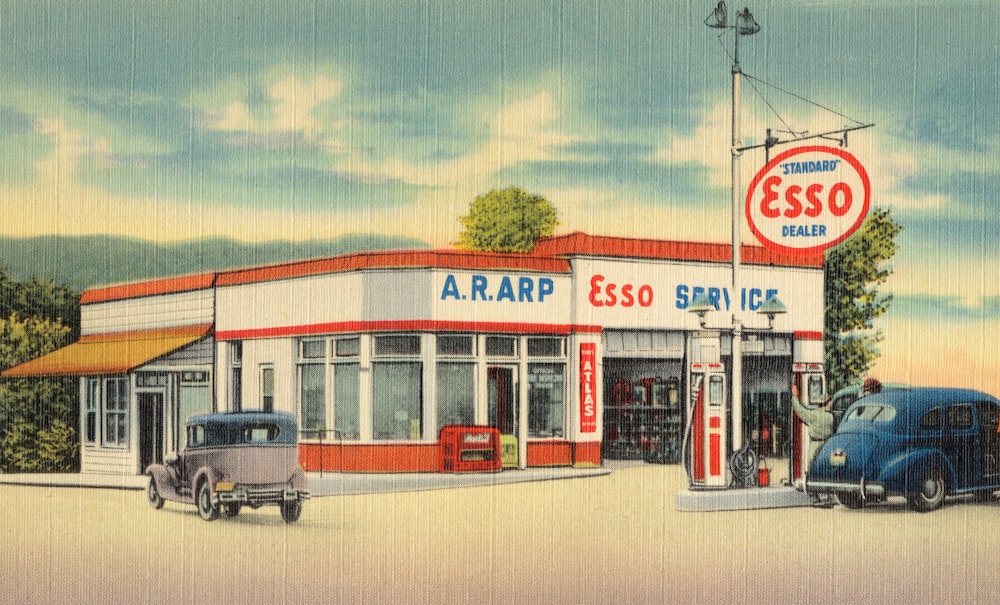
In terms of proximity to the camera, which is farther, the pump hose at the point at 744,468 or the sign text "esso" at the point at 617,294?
the sign text "esso" at the point at 617,294

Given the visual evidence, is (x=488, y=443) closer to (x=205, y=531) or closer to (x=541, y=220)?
(x=205, y=531)

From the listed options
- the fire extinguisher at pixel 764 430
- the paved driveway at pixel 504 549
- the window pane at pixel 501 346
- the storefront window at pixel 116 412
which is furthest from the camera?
the fire extinguisher at pixel 764 430

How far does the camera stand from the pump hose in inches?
680

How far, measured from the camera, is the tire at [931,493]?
609 inches

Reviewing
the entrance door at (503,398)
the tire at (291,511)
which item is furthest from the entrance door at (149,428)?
the tire at (291,511)

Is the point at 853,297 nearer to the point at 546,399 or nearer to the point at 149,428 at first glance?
the point at 546,399

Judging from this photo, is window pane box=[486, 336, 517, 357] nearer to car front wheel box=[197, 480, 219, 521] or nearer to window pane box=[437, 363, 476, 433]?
window pane box=[437, 363, 476, 433]

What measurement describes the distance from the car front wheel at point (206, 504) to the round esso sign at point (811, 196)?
312 inches

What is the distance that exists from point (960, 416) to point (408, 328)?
8894 mm

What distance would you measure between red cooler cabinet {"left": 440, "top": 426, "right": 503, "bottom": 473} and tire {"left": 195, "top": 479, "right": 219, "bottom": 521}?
5.92 metres

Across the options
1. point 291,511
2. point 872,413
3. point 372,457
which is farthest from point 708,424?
point 372,457

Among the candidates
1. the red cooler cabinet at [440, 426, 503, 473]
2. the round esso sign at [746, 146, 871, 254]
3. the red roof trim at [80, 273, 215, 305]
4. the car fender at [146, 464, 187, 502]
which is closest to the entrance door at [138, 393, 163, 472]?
the red roof trim at [80, 273, 215, 305]

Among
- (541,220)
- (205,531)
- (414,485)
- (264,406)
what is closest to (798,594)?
(205,531)

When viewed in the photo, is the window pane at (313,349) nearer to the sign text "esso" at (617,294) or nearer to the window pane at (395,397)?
the window pane at (395,397)
